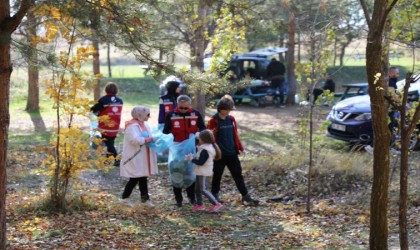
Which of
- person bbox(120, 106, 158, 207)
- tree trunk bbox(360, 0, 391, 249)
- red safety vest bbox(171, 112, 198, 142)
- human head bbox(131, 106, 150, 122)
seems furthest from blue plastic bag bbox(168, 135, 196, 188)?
tree trunk bbox(360, 0, 391, 249)

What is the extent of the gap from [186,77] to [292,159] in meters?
4.87

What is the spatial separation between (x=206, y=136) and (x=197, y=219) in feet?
3.63

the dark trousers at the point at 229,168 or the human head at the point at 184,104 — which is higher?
the human head at the point at 184,104

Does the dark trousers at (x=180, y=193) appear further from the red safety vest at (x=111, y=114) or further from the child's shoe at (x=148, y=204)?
the red safety vest at (x=111, y=114)

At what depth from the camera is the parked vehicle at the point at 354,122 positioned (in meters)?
13.4

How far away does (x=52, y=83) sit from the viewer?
8.54 metres

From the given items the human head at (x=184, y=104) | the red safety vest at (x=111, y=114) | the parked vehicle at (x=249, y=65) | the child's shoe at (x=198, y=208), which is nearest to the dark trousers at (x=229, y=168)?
the child's shoe at (x=198, y=208)

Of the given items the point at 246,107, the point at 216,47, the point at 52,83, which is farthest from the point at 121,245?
the point at 246,107

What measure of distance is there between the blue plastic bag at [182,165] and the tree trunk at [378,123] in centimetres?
365

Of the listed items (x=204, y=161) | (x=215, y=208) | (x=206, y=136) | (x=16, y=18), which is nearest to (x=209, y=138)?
(x=206, y=136)

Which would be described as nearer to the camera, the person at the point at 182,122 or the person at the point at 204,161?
the person at the point at 204,161

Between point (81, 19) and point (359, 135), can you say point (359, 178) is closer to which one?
point (359, 135)

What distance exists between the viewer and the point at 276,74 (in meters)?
24.4

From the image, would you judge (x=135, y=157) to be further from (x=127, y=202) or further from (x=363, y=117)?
(x=363, y=117)
